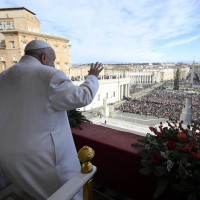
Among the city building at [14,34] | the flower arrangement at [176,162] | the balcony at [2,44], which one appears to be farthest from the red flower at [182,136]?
the balcony at [2,44]

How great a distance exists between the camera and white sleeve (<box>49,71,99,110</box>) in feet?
3.51

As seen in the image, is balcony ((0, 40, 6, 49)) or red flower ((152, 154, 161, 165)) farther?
balcony ((0, 40, 6, 49))

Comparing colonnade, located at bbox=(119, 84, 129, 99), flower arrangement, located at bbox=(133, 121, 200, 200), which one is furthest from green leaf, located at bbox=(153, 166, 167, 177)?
colonnade, located at bbox=(119, 84, 129, 99)

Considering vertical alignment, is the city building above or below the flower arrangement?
above

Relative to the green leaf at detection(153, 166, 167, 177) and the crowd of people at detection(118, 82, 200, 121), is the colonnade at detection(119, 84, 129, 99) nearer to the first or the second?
the crowd of people at detection(118, 82, 200, 121)

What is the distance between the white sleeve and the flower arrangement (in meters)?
0.71

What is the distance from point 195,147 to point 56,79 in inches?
43.2

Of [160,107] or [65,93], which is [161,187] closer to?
[65,93]

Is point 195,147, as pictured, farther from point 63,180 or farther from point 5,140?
point 5,140

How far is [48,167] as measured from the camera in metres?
1.23

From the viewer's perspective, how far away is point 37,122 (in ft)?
3.81

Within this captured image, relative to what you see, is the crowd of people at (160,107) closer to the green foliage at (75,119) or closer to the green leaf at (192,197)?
the green foliage at (75,119)

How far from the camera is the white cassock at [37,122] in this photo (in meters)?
1.11

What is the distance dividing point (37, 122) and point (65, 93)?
0.89ft
